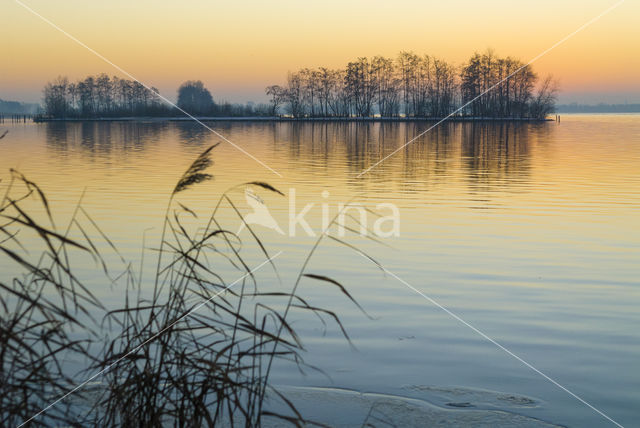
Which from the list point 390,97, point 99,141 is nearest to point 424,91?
point 390,97

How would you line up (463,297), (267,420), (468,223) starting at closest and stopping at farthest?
(267,420) < (463,297) < (468,223)

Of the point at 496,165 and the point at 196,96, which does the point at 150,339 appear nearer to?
the point at 496,165

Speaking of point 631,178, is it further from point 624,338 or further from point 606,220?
point 624,338

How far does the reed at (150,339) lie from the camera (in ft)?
11.9

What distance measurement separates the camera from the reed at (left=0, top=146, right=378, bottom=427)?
362 cm

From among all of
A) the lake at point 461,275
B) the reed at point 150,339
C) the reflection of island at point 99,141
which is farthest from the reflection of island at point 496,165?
the reflection of island at point 99,141

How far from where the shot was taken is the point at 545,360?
7195 millimetres

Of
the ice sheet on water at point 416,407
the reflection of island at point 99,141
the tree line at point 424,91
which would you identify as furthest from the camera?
the tree line at point 424,91

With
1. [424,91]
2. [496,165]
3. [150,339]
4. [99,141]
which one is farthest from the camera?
[424,91]

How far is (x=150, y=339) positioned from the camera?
3.88 meters

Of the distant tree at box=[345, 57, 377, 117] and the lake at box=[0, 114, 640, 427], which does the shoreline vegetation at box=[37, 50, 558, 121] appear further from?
the lake at box=[0, 114, 640, 427]

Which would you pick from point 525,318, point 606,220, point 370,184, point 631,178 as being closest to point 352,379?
point 525,318

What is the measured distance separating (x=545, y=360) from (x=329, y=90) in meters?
124

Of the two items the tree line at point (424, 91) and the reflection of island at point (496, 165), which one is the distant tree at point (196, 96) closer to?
the tree line at point (424, 91)
